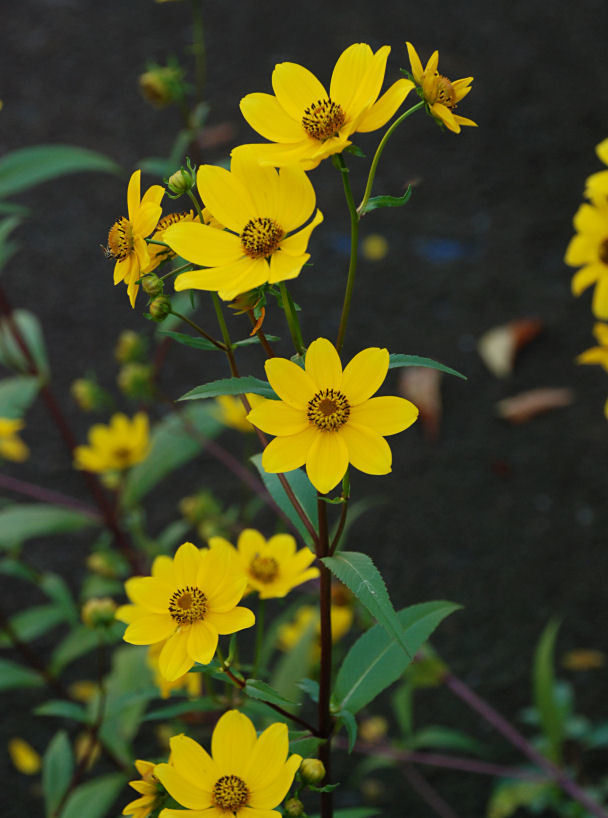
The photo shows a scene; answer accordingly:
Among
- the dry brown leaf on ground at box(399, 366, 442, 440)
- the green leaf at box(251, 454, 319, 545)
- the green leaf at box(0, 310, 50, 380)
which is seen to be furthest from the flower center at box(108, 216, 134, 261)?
the dry brown leaf on ground at box(399, 366, 442, 440)

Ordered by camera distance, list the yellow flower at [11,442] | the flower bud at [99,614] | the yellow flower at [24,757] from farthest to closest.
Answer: the yellow flower at [24,757]
the yellow flower at [11,442]
the flower bud at [99,614]

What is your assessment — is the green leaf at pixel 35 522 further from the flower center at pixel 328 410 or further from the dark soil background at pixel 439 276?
the flower center at pixel 328 410

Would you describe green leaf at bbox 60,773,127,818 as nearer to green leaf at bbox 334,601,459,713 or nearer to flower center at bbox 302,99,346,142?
green leaf at bbox 334,601,459,713

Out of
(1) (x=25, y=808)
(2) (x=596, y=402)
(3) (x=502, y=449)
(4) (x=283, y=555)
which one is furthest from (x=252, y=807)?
(2) (x=596, y=402)

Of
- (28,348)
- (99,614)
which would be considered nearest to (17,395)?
(28,348)

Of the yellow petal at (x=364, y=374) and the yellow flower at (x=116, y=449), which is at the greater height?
the yellow flower at (x=116, y=449)

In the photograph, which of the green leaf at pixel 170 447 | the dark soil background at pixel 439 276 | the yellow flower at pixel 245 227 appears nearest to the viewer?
the yellow flower at pixel 245 227

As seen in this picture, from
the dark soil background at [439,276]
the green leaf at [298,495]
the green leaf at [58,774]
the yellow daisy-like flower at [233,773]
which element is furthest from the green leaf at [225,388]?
the dark soil background at [439,276]

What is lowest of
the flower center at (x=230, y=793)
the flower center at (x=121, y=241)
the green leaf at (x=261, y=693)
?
the flower center at (x=230, y=793)
